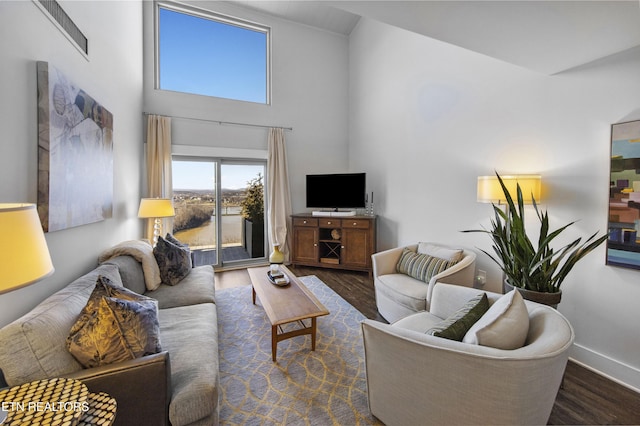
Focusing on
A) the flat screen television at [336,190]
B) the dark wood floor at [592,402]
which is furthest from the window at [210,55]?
the dark wood floor at [592,402]

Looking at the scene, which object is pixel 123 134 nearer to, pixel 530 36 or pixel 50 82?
pixel 50 82

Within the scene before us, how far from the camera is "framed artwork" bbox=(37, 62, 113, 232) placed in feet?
5.06

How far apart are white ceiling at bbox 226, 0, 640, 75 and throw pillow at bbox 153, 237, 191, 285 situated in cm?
259

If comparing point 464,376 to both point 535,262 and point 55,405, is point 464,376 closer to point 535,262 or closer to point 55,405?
point 535,262

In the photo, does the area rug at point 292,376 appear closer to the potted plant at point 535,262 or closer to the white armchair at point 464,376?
the white armchair at point 464,376

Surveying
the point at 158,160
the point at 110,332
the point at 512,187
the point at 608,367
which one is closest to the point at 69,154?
the point at 110,332

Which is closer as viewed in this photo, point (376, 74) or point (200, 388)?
point (200, 388)

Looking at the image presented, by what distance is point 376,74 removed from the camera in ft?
14.4

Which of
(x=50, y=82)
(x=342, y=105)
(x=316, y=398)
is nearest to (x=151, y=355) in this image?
(x=316, y=398)

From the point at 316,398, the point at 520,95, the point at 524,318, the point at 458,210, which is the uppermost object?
the point at 520,95

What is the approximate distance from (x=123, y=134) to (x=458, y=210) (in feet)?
13.6

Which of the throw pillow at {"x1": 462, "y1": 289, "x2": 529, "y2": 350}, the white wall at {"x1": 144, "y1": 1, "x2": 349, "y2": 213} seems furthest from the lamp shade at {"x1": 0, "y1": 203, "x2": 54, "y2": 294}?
the white wall at {"x1": 144, "y1": 1, "x2": 349, "y2": 213}

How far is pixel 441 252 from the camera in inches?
108

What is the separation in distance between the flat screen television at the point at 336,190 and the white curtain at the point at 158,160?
231cm
